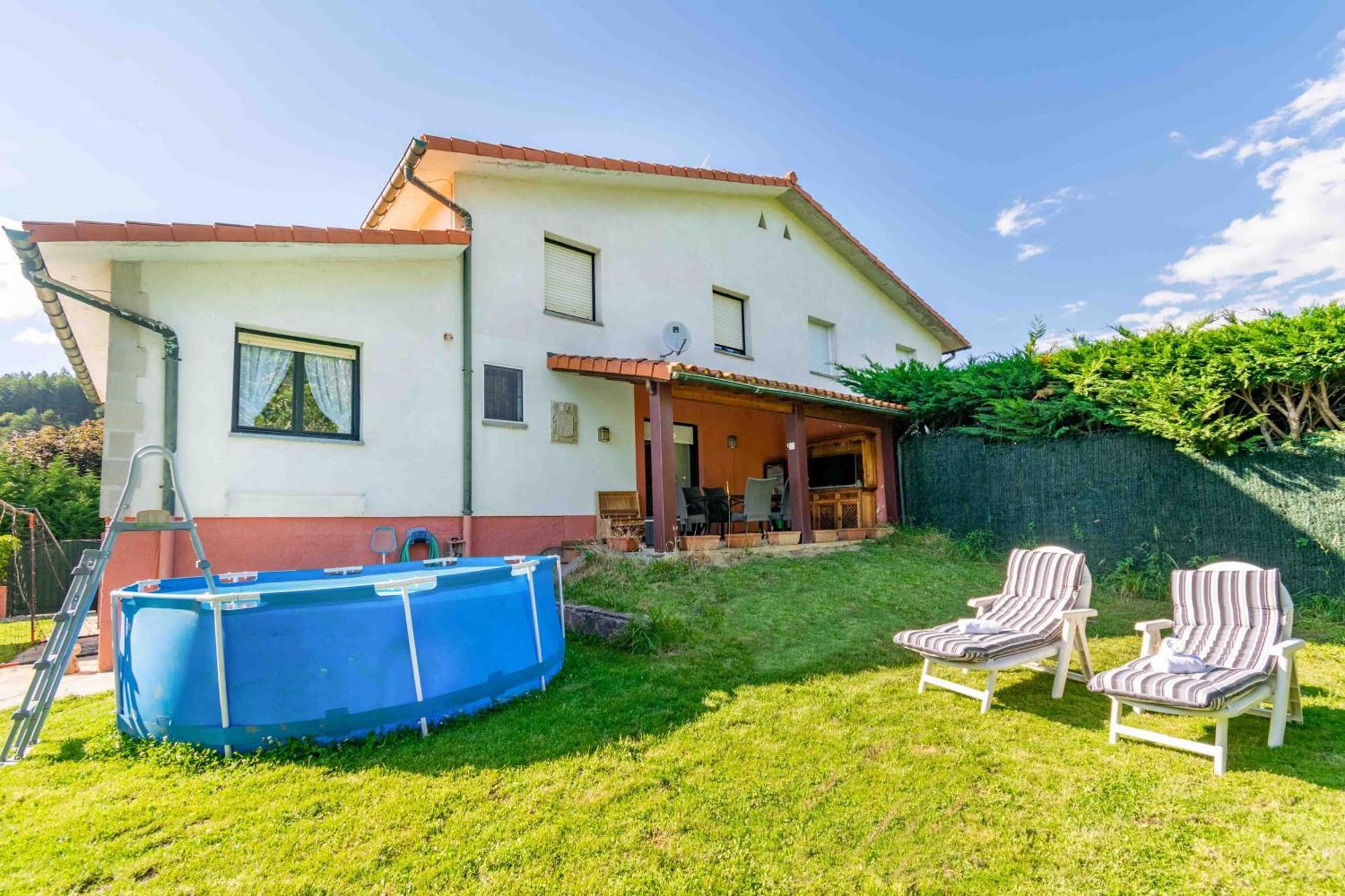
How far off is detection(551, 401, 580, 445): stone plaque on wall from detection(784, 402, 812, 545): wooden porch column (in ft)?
12.5

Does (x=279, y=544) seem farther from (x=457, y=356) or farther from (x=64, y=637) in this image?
(x=457, y=356)

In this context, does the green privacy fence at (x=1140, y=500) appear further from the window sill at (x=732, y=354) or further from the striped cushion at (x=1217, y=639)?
the striped cushion at (x=1217, y=639)

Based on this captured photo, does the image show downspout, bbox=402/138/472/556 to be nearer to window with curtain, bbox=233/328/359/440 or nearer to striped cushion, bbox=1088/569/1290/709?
window with curtain, bbox=233/328/359/440

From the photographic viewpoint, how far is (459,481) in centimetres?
926

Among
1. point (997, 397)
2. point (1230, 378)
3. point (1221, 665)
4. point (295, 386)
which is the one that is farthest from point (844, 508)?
point (295, 386)

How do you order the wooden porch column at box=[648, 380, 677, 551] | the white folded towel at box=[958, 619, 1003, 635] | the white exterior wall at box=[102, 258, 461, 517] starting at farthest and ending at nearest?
the wooden porch column at box=[648, 380, 677, 551] < the white exterior wall at box=[102, 258, 461, 517] < the white folded towel at box=[958, 619, 1003, 635]

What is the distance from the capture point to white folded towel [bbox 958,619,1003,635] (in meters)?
Result: 5.18

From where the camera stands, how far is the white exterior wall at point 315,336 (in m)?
7.20

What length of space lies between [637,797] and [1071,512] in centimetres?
931

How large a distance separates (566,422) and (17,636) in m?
9.95

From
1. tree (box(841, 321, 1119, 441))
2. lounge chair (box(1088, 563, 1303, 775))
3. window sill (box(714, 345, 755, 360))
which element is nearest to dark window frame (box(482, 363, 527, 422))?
window sill (box(714, 345, 755, 360))

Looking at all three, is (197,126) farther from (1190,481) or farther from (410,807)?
(1190,481)

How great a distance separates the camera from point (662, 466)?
9141 mm

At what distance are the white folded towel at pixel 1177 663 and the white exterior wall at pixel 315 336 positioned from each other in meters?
8.11
